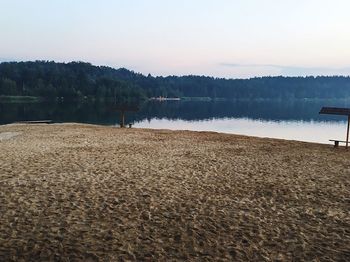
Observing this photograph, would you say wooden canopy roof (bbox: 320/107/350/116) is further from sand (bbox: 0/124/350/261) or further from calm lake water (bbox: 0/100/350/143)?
calm lake water (bbox: 0/100/350/143)

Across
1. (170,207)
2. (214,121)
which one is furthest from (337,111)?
(214,121)

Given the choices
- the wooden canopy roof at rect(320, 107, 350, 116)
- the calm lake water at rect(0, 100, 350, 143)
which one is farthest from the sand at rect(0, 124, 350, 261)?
the calm lake water at rect(0, 100, 350, 143)

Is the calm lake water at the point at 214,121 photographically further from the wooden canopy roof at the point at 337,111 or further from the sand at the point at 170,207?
the sand at the point at 170,207

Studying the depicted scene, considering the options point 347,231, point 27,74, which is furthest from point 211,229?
point 27,74

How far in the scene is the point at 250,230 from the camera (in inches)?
385

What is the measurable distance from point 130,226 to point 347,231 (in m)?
5.56

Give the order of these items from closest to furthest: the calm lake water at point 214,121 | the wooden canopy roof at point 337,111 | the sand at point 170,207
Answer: the sand at point 170,207, the wooden canopy roof at point 337,111, the calm lake water at point 214,121

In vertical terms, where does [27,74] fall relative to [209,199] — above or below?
above

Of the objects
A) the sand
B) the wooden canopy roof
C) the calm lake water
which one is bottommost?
the calm lake water

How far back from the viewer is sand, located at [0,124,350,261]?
27.7 feet

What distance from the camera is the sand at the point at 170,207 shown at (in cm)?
845

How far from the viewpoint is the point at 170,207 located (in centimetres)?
1147

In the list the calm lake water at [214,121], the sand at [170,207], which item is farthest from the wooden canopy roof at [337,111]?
the calm lake water at [214,121]

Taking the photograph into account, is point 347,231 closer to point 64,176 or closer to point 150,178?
point 150,178
